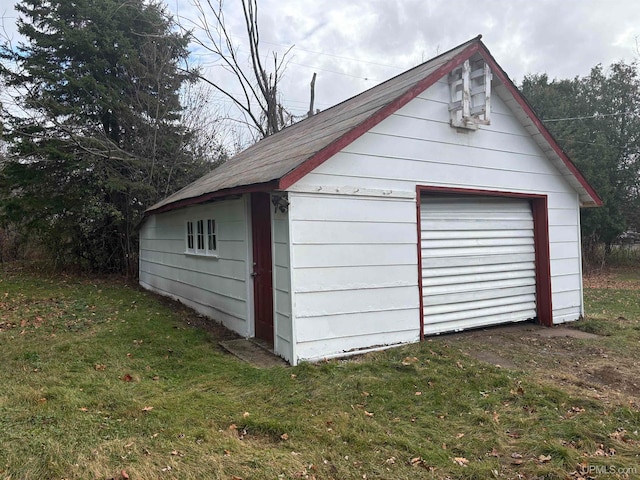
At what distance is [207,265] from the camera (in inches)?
332

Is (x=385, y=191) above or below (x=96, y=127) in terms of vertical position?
below

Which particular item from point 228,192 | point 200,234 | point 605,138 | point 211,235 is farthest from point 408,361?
point 605,138

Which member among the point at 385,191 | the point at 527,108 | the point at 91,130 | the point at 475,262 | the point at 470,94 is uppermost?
the point at 91,130

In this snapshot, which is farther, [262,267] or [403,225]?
[262,267]

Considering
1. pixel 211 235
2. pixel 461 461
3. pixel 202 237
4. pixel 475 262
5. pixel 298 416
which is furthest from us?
pixel 202 237

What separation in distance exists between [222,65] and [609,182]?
18031 mm

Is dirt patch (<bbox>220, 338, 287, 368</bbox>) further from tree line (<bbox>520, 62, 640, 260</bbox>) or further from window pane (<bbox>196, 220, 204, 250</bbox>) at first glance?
tree line (<bbox>520, 62, 640, 260</bbox>)

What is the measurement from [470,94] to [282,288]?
4.29 metres

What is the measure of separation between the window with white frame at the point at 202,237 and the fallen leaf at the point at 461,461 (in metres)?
5.69

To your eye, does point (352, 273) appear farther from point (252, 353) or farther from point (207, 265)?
point (207, 265)

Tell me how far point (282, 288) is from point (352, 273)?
37.8 inches

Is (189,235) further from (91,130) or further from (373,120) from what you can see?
(91,130)

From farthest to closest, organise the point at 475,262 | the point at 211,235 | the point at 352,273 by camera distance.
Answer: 1. the point at 211,235
2. the point at 475,262
3. the point at 352,273

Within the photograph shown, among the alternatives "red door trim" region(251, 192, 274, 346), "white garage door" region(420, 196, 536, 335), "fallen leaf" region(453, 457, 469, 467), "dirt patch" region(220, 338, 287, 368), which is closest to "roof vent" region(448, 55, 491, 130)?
"white garage door" region(420, 196, 536, 335)
